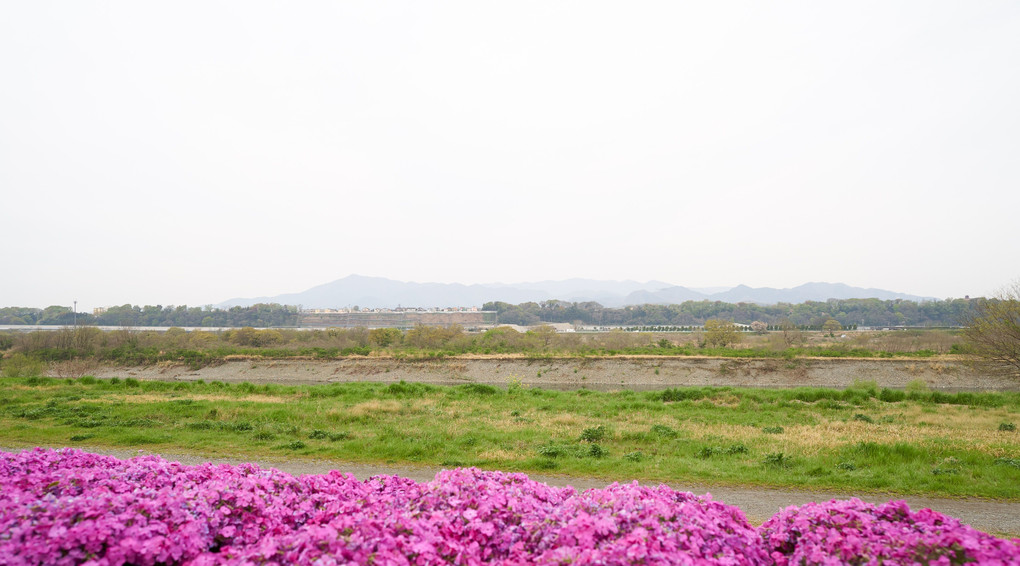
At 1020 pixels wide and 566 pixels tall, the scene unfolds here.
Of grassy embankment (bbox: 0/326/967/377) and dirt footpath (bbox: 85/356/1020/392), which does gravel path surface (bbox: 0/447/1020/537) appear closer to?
dirt footpath (bbox: 85/356/1020/392)

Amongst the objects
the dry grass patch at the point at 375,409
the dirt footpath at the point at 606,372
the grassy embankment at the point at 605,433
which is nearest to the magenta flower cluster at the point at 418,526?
the grassy embankment at the point at 605,433

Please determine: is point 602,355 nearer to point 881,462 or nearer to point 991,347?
point 991,347

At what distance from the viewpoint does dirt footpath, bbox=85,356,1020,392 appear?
148 feet

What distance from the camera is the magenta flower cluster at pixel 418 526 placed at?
380 centimetres

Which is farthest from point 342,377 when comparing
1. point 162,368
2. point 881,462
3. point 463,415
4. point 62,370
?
point 881,462

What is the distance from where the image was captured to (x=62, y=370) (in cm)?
4512

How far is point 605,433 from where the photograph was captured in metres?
16.6

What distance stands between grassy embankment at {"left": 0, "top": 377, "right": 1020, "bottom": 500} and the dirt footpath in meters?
18.3

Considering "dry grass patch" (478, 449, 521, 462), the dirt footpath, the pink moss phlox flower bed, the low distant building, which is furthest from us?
the low distant building

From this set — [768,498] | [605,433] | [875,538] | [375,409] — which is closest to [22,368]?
[375,409]

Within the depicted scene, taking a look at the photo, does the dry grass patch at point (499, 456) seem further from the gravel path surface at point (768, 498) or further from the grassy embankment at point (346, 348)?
the grassy embankment at point (346, 348)

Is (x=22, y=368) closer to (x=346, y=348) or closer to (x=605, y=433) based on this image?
(x=346, y=348)

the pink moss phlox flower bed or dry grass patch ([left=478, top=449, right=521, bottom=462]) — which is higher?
the pink moss phlox flower bed

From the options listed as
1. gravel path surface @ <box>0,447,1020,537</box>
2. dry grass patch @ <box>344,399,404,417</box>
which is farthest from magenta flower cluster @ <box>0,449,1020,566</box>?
dry grass patch @ <box>344,399,404,417</box>
